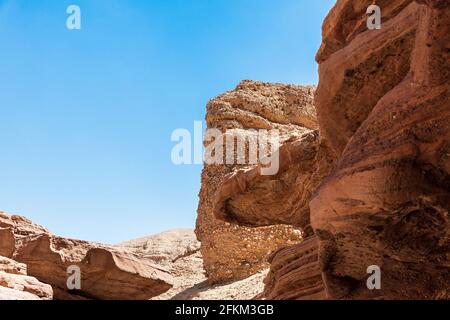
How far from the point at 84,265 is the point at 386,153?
9.50m

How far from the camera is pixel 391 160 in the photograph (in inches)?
177

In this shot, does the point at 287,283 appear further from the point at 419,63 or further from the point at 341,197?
Result: the point at 419,63

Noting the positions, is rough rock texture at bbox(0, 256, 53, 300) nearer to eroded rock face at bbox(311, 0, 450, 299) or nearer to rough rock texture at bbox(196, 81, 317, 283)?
eroded rock face at bbox(311, 0, 450, 299)

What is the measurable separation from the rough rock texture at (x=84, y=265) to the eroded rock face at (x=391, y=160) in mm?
7835

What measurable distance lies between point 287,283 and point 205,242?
954 centimetres

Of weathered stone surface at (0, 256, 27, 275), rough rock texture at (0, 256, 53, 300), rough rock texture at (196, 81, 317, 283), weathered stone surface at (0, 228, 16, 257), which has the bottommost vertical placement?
rough rock texture at (0, 256, 53, 300)

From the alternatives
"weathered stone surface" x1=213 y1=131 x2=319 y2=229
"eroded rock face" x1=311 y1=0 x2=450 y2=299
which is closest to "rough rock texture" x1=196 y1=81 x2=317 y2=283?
"weathered stone surface" x1=213 y1=131 x2=319 y2=229

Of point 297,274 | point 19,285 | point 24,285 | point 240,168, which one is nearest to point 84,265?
point 240,168

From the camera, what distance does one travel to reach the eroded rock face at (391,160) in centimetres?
442

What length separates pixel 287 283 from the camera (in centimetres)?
750

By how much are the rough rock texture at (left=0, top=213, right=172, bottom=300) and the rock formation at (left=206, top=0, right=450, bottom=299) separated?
6.46m

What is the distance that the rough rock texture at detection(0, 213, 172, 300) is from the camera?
12258 mm
